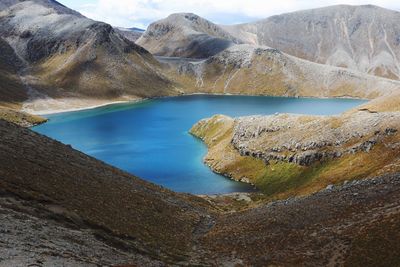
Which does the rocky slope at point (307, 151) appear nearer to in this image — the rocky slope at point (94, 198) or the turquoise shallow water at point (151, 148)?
the turquoise shallow water at point (151, 148)

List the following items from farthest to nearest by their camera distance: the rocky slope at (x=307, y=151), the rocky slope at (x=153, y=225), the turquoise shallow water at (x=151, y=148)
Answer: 1. the turquoise shallow water at (x=151, y=148)
2. the rocky slope at (x=307, y=151)
3. the rocky slope at (x=153, y=225)

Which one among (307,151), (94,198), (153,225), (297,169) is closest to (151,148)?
(297,169)

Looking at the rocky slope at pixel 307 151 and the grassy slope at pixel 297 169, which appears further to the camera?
the rocky slope at pixel 307 151

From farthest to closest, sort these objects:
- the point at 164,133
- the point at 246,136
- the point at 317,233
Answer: the point at 164,133
the point at 246,136
the point at 317,233

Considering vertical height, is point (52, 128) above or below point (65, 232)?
below

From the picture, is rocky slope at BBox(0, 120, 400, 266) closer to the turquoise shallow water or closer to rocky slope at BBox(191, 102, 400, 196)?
rocky slope at BBox(191, 102, 400, 196)

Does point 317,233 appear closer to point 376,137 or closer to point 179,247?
point 179,247

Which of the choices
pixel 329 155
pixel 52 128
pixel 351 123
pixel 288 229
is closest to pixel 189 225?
pixel 288 229

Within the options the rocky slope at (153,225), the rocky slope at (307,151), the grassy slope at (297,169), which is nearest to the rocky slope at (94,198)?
the rocky slope at (153,225)

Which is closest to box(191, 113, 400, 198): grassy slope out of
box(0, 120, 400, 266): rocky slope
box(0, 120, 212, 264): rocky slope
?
box(0, 120, 400, 266): rocky slope
